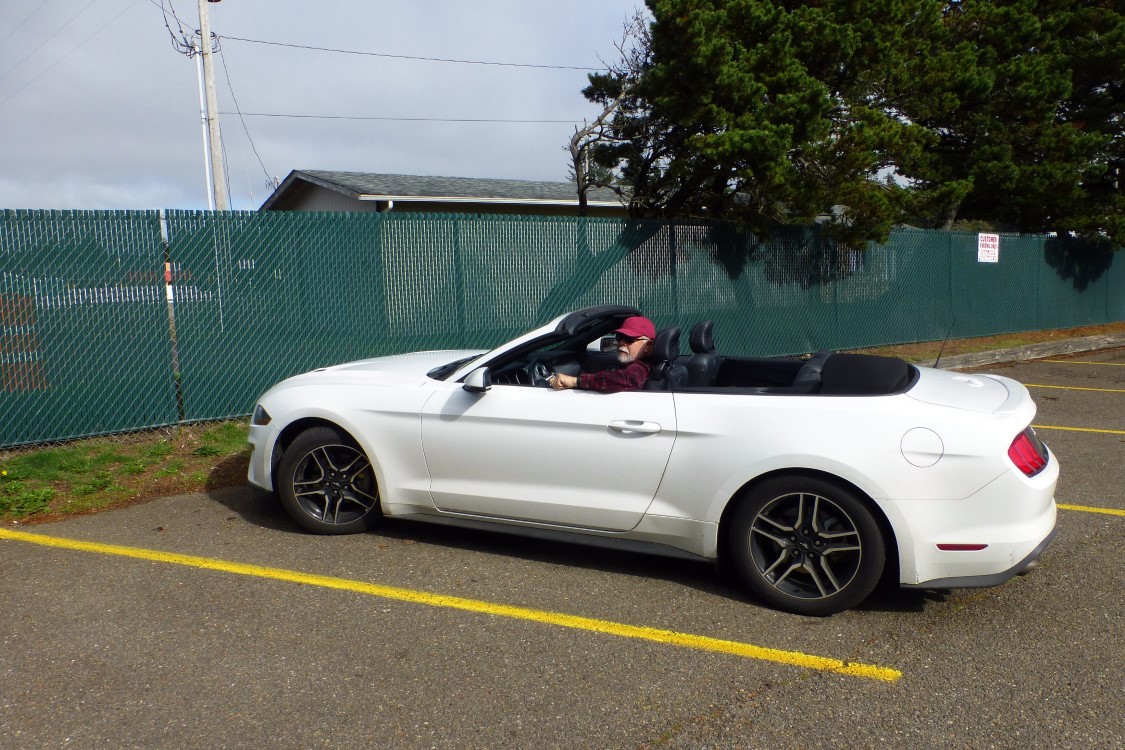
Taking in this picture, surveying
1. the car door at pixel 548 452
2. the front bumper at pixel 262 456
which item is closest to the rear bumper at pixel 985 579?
the car door at pixel 548 452

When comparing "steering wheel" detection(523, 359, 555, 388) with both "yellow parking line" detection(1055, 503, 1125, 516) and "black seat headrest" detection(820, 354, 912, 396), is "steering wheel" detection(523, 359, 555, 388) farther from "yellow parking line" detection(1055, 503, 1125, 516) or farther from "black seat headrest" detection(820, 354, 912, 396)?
"yellow parking line" detection(1055, 503, 1125, 516)

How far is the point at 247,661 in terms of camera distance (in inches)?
154

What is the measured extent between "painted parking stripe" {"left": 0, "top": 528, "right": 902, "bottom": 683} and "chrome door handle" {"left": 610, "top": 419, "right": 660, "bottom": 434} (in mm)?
947

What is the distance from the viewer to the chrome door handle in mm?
4672

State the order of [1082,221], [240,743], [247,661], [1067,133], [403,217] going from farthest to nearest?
[1082,221] < [1067,133] < [403,217] < [247,661] < [240,743]

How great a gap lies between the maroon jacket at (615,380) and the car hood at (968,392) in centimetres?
134

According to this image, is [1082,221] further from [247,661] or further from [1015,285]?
[247,661]

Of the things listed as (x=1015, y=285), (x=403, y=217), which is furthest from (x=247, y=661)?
(x=1015, y=285)

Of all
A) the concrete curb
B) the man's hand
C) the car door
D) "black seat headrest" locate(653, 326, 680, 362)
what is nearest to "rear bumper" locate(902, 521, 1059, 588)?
the car door

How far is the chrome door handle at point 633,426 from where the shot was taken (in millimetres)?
4672

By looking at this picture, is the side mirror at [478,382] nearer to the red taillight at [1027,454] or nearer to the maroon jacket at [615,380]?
the maroon jacket at [615,380]

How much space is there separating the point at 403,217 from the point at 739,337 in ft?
18.3

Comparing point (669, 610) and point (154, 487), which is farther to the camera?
point (154, 487)

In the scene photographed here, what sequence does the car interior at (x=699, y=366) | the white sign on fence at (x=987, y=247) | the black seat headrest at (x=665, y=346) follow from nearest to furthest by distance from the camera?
1. the car interior at (x=699, y=366)
2. the black seat headrest at (x=665, y=346)
3. the white sign on fence at (x=987, y=247)
